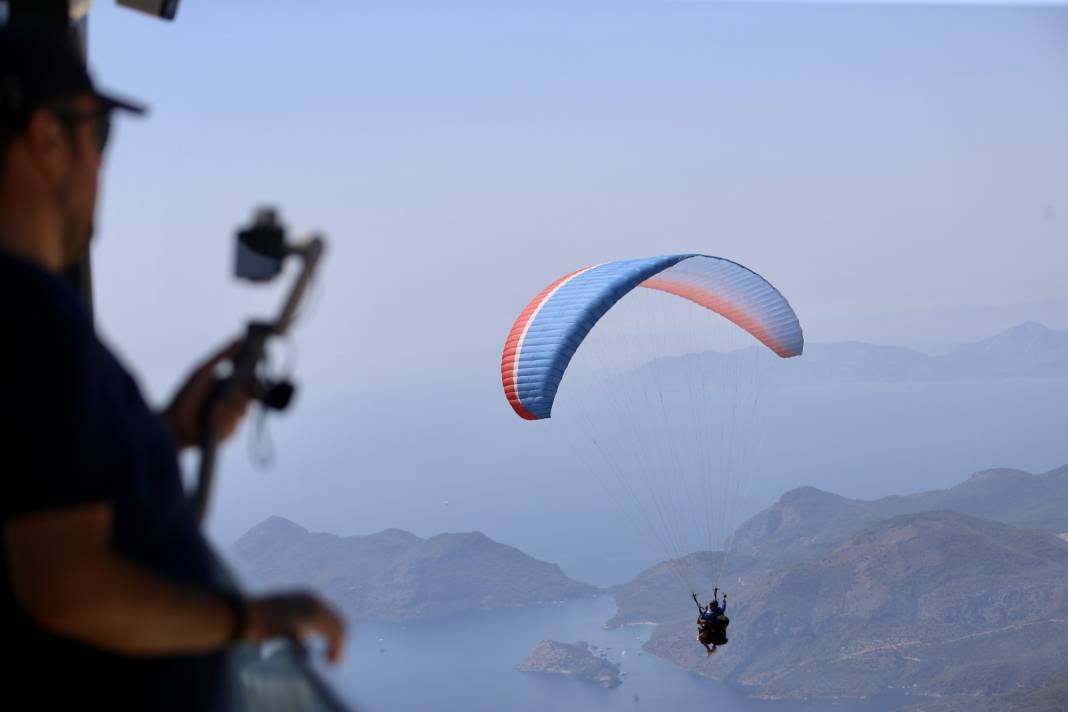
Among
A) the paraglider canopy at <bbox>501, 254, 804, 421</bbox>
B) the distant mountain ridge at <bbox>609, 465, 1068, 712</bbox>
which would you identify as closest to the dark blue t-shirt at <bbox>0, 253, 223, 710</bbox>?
the paraglider canopy at <bbox>501, 254, 804, 421</bbox>

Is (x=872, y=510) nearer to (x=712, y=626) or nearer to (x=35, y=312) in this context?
(x=712, y=626)

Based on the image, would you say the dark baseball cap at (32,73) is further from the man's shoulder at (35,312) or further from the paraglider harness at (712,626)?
the paraglider harness at (712,626)

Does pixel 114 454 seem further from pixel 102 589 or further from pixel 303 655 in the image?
pixel 303 655

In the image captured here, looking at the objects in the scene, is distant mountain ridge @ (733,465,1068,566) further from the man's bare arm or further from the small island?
the man's bare arm

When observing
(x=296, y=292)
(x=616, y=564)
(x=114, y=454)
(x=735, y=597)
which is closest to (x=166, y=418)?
(x=296, y=292)

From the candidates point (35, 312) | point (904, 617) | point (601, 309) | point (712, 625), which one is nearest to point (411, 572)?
point (904, 617)

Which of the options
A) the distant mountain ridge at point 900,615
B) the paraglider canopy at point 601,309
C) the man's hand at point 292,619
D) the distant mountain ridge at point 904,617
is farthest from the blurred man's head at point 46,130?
the distant mountain ridge at point 904,617
